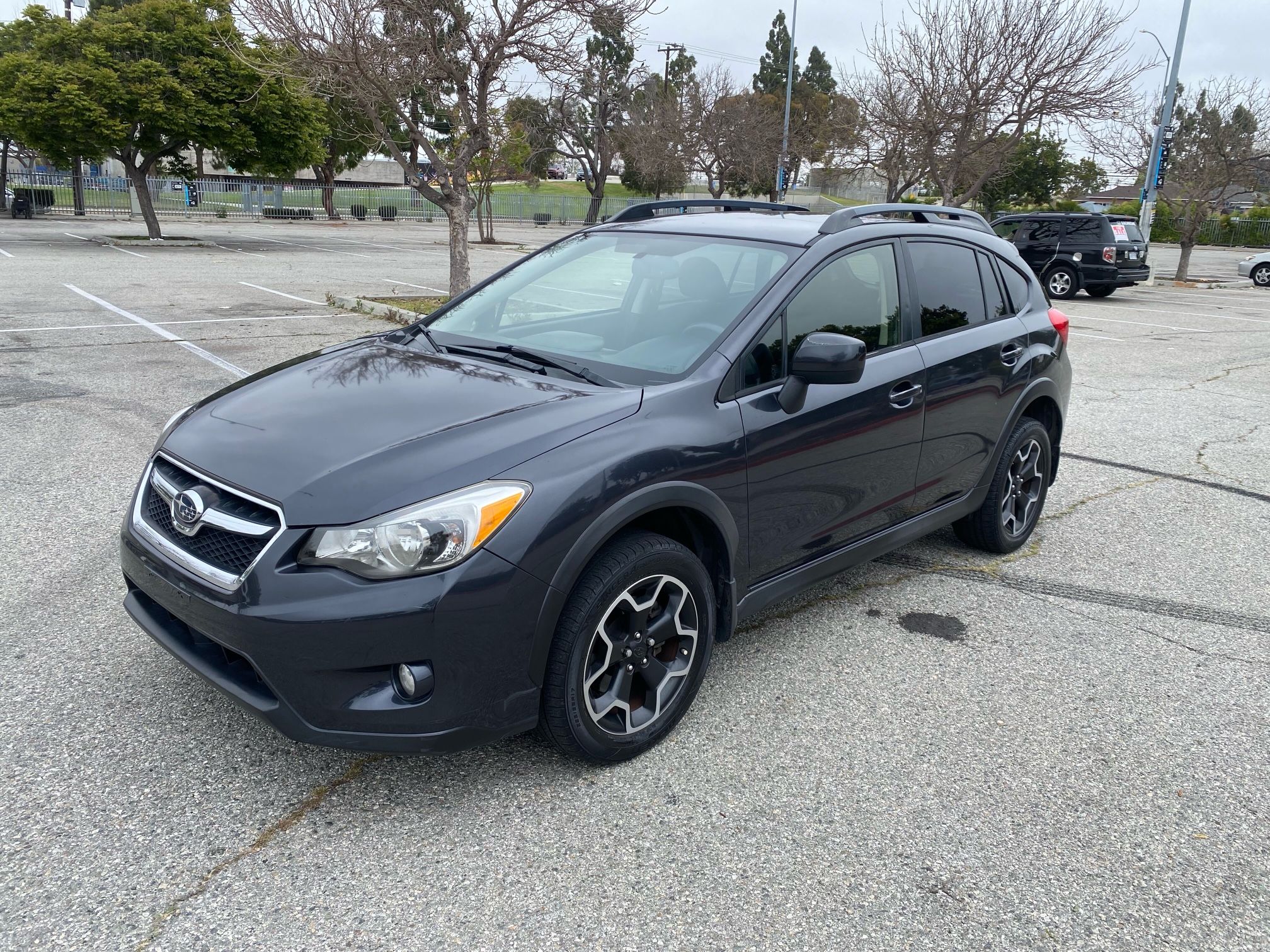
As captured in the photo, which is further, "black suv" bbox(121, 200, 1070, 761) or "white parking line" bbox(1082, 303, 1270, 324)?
"white parking line" bbox(1082, 303, 1270, 324)

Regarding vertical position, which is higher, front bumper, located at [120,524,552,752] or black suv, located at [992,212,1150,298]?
black suv, located at [992,212,1150,298]

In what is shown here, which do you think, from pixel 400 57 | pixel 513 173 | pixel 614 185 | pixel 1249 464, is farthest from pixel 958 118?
pixel 614 185

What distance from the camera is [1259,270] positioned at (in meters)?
27.3

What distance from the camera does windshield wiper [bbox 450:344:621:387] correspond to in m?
3.29

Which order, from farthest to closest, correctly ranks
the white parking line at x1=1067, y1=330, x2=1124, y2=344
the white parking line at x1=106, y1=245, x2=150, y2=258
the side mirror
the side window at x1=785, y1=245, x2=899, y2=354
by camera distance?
the white parking line at x1=106, y1=245, x2=150, y2=258
the white parking line at x1=1067, y1=330, x2=1124, y2=344
the side window at x1=785, y1=245, x2=899, y2=354
the side mirror

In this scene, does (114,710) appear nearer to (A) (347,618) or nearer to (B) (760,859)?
(A) (347,618)

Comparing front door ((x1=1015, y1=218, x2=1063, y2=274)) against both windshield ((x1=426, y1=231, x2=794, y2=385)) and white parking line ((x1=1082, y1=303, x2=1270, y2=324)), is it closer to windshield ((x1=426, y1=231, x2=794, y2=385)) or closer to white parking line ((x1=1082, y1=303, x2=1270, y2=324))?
white parking line ((x1=1082, y1=303, x2=1270, y2=324))

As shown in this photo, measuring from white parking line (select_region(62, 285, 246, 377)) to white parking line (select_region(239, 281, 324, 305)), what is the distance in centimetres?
247

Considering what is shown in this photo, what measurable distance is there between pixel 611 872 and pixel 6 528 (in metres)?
3.77

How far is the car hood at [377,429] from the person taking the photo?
263cm

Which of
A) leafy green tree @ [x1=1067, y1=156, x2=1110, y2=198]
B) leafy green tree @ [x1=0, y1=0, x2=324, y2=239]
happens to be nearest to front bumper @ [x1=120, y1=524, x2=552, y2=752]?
leafy green tree @ [x1=0, y1=0, x2=324, y2=239]

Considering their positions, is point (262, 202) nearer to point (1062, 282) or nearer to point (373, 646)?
point (1062, 282)

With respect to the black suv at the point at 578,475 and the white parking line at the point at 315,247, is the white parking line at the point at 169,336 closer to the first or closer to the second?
the black suv at the point at 578,475

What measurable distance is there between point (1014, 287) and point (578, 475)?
3.12m
